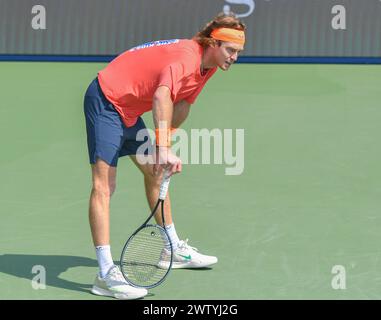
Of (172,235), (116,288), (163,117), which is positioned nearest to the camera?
(163,117)

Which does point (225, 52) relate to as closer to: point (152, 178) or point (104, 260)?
point (152, 178)

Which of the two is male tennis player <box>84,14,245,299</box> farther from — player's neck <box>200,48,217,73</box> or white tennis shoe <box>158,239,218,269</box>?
white tennis shoe <box>158,239,218,269</box>

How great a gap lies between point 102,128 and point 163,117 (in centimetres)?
53

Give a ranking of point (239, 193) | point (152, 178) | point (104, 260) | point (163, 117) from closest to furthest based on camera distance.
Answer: point (163, 117)
point (104, 260)
point (152, 178)
point (239, 193)

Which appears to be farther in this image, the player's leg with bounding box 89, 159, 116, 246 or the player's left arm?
the player's left arm

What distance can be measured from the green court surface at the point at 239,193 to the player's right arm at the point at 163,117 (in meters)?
0.85

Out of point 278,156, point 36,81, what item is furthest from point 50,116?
point 278,156

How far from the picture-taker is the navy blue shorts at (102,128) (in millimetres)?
6500

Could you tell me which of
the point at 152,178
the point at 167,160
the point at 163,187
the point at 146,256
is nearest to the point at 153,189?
the point at 152,178

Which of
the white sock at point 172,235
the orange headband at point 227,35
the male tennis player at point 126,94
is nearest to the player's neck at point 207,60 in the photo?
the male tennis player at point 126,94

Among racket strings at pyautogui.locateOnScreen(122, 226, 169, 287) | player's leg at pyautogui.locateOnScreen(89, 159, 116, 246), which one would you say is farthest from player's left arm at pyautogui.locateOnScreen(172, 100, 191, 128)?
racket strings at pyautogui.locateOnScreen(122, 226, 169, 287)

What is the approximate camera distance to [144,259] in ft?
21.6

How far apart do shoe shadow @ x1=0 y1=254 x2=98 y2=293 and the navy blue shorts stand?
2.66 feet

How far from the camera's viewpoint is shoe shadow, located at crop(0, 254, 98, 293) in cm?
667
